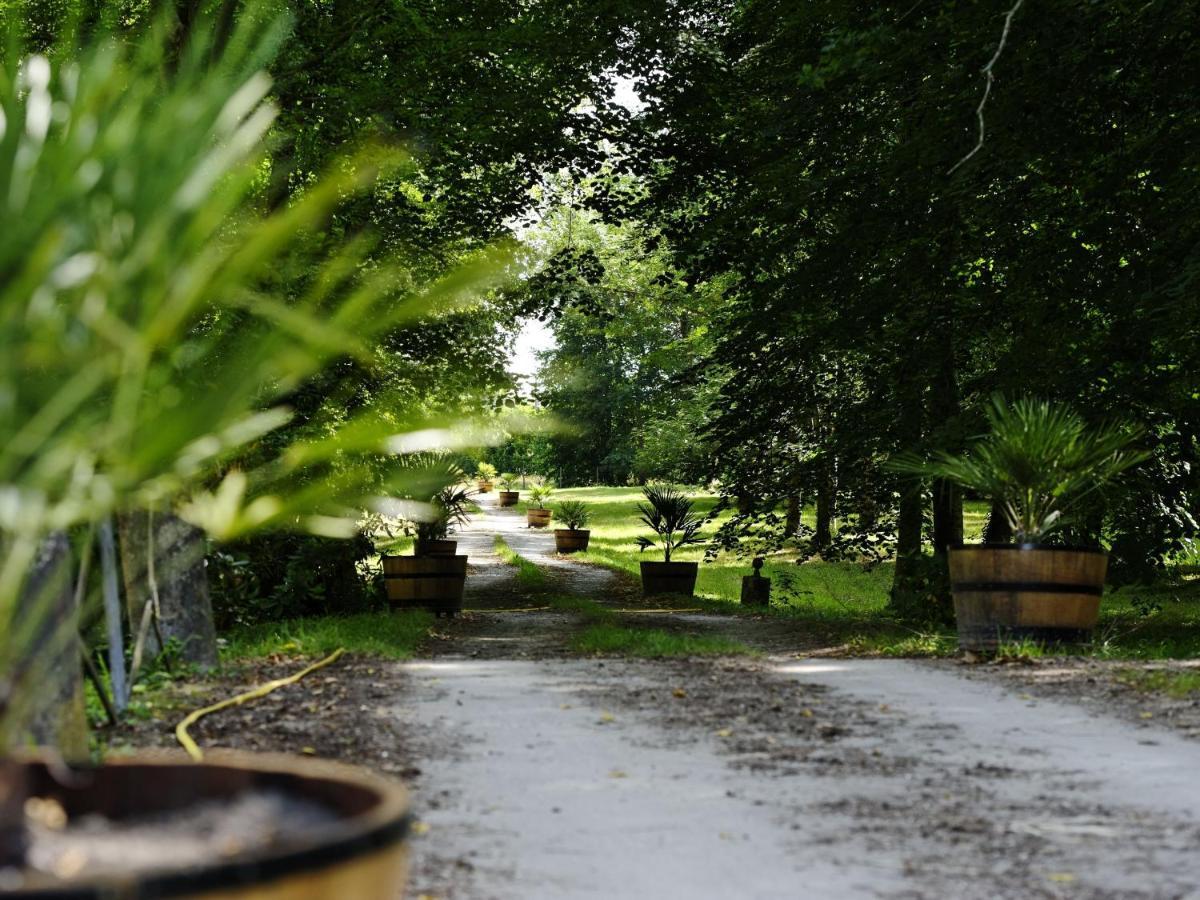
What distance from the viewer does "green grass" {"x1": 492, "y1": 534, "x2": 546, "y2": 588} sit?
67.4 feet

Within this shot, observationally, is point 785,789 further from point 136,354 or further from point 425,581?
point 425,581

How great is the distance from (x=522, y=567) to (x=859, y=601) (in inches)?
262

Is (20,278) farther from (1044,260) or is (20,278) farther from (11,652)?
(1044,260)

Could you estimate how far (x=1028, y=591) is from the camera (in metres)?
7.87

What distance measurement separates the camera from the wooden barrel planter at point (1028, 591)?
7.84 metres

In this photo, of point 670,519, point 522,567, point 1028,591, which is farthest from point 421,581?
point 522,567

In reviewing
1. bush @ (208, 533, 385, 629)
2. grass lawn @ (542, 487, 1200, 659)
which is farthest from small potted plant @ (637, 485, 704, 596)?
bush @ (208, 533, 385, 629)

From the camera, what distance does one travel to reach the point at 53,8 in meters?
12.4

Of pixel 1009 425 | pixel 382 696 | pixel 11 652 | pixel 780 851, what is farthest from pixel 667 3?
pixel 11 652

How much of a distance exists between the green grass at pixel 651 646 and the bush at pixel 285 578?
2.94 m

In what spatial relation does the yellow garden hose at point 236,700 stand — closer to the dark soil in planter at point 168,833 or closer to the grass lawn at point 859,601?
the dark soil in planter at point 168,833

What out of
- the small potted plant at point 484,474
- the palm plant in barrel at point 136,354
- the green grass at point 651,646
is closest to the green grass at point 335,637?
the green grass at point 651,646

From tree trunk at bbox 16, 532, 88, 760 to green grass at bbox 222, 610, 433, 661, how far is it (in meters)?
3.88

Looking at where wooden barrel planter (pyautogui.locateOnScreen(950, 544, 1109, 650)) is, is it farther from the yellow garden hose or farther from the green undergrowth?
the yellow garden hose
